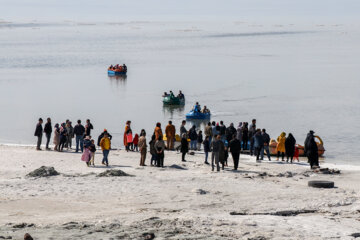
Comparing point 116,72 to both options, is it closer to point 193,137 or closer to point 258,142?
point 193,137

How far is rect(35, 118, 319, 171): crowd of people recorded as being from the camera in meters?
22.0

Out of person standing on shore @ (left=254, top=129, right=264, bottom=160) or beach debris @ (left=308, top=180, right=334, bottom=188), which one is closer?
beach debris @ (left=308, top=180, right=334, bottom=188)

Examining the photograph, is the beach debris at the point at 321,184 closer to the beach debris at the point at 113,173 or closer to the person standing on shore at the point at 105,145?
the beach debris at the point at 113,173

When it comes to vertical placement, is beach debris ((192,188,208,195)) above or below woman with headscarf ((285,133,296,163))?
below

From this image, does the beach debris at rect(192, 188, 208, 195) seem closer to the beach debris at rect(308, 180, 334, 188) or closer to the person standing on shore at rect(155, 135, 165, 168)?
the beach debris at rect(308, 180, 334, 188)

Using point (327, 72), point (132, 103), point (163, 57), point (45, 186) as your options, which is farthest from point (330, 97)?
point (163, 57)

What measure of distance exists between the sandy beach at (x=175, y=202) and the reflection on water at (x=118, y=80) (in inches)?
1803

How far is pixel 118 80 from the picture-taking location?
7312 cm

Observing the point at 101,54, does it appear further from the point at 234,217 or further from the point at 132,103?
the point at 234,217

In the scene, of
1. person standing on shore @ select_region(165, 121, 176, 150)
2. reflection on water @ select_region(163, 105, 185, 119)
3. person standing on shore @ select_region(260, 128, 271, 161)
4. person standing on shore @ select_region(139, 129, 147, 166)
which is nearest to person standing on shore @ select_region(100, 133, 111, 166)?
person standing on shore @ select_region(139, 129, 147, 166)

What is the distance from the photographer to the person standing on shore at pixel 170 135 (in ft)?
85.9

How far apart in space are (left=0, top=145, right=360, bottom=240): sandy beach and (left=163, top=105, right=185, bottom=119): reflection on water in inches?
865

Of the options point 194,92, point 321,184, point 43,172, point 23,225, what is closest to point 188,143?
point 43,172

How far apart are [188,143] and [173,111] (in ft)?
71.6
